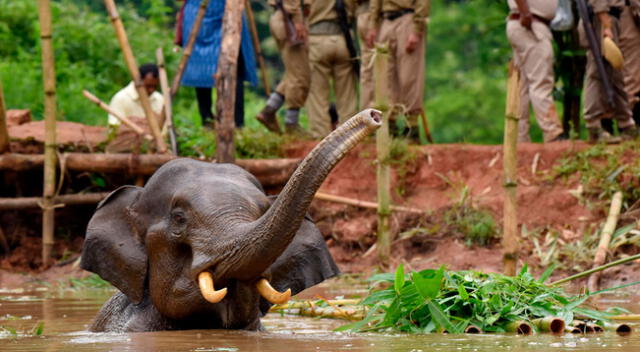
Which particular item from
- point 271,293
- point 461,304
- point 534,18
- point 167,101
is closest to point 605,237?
point 534,18

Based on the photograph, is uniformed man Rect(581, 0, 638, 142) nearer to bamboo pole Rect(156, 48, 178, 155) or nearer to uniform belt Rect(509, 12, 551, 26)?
uniform belt Rect(509, 12, 551, 26)

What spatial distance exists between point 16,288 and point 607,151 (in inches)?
232

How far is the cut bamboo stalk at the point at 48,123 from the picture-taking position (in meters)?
11.5

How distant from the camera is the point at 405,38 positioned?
1342 cm

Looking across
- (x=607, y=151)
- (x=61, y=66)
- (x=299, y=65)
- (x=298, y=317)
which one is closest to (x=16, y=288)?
(x=298, y=317)

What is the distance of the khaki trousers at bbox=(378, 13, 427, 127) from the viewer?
13.4 metres

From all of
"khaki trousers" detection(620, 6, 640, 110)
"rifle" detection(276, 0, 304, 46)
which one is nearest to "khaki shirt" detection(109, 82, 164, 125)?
"rifle" detection(276, 0, 304, 46)

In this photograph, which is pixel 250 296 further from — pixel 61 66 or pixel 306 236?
pixel 61 66

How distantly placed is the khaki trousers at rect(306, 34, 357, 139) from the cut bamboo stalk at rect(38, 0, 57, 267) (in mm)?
3486

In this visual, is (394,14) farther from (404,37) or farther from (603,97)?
(603,97)

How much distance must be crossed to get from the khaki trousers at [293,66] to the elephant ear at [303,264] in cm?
782

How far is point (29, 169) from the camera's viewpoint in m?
12.4

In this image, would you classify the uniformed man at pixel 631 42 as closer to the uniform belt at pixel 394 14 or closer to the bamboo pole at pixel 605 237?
the bamboo pole at pixel 605 237

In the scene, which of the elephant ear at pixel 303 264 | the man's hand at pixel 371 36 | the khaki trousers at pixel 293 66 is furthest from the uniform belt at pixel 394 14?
the elephant ear at pixel 303 264
